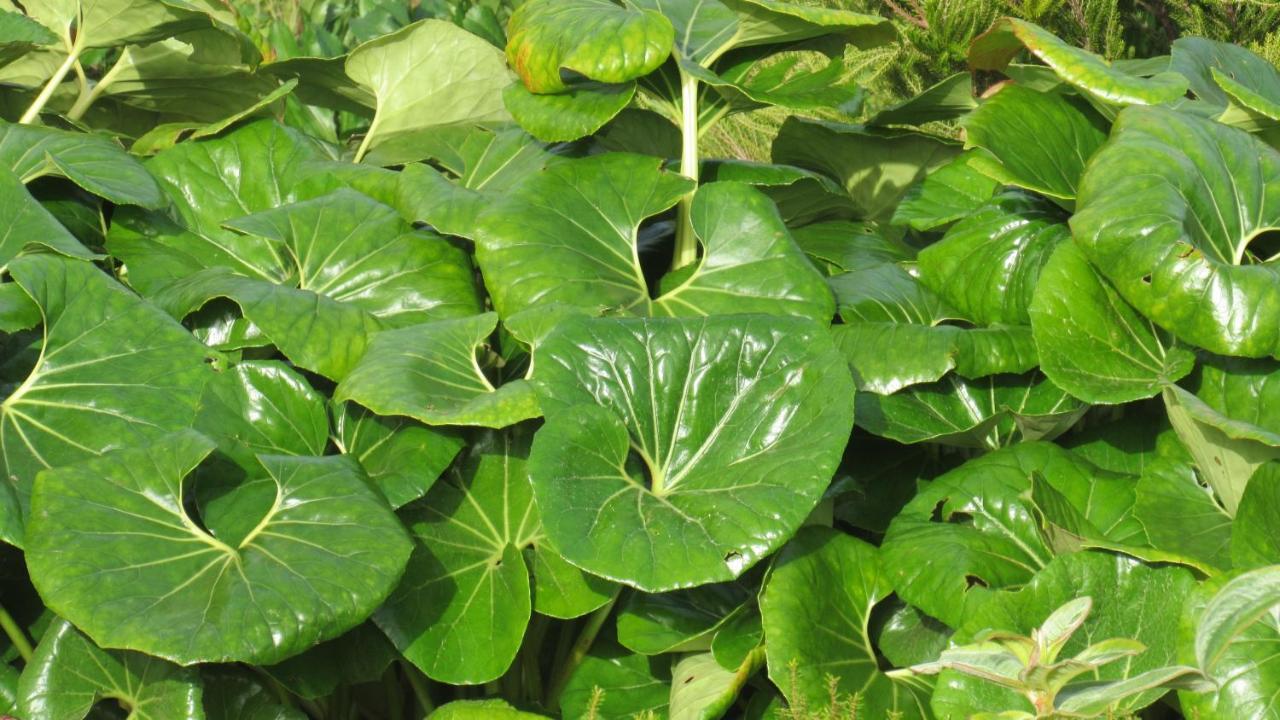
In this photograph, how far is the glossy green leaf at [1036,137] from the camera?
2.74 metres

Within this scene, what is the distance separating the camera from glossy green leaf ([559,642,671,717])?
8.30 ft

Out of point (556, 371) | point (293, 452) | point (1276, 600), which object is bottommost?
point (293, 452)

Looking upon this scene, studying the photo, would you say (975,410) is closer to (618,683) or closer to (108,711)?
(618,683)

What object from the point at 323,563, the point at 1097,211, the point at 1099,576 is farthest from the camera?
the point at 1097,211

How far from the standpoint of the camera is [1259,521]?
7.32 ft

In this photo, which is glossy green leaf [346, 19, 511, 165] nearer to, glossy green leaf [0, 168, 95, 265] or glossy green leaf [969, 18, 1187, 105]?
glossy green leaf [0, 168, 95, 265]

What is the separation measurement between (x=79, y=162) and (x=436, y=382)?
1.03 metres

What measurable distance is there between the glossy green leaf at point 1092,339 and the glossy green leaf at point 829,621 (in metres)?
0.51

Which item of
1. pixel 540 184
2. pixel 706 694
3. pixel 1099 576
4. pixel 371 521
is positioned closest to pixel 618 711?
pixel 706 694

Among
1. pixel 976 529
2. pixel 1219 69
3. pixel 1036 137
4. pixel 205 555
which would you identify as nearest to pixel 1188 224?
pixel 1036 137

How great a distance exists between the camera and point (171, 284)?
9.33 ft

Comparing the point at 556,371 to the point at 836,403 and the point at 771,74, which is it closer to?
the point at 836,403

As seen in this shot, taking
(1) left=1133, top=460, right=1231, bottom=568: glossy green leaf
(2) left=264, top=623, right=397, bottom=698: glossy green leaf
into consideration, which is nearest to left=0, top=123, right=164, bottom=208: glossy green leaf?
(2) left=264, top=623, right=397, bottom=698: glossy green leaf

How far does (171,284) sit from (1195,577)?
206 cm
